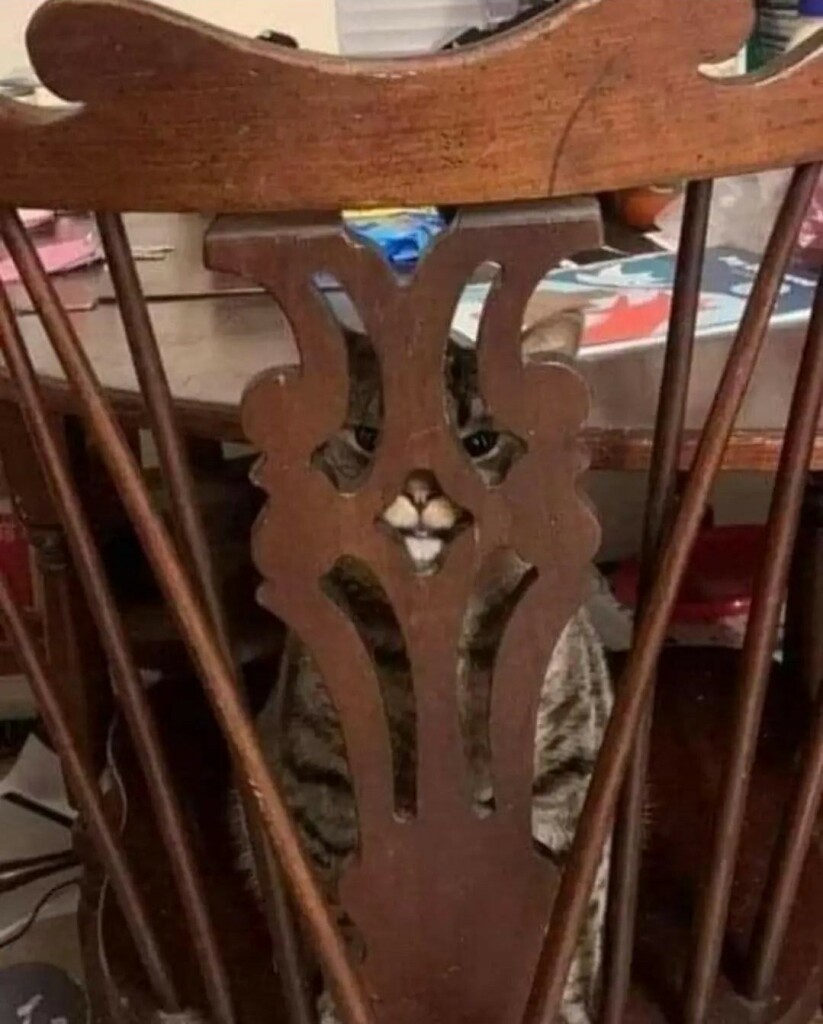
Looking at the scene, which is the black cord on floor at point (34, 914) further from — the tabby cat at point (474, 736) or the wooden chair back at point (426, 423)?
the wooden chair back at point (426, 423)

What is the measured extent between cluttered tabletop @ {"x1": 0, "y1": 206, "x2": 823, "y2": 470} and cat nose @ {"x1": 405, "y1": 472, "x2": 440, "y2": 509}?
0.08m

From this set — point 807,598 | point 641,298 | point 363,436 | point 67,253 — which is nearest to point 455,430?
point 363,436

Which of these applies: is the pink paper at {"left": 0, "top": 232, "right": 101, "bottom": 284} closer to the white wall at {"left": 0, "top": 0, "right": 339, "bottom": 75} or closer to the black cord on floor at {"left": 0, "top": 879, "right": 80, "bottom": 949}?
the white wall at {"left": 0, "top": 0, "right": 339, "bottom": 75}

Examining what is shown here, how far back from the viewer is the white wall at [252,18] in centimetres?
176

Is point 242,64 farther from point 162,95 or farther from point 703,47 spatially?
point 703,47

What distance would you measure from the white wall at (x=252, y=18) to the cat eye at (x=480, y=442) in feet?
3.45

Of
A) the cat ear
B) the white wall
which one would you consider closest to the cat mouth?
the cat ear

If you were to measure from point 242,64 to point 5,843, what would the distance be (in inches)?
57.9

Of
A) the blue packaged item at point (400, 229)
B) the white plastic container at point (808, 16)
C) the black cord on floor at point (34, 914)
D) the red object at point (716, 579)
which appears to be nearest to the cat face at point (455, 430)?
the blue packaged item at point (400, 229)

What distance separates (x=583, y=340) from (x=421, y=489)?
250 millimetres

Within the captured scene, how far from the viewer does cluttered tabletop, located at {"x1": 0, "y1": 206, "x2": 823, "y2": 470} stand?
0.89 meters

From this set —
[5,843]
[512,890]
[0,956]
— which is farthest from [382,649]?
[5,843]

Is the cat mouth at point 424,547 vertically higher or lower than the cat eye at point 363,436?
lower

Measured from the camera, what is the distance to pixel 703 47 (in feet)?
2.11
